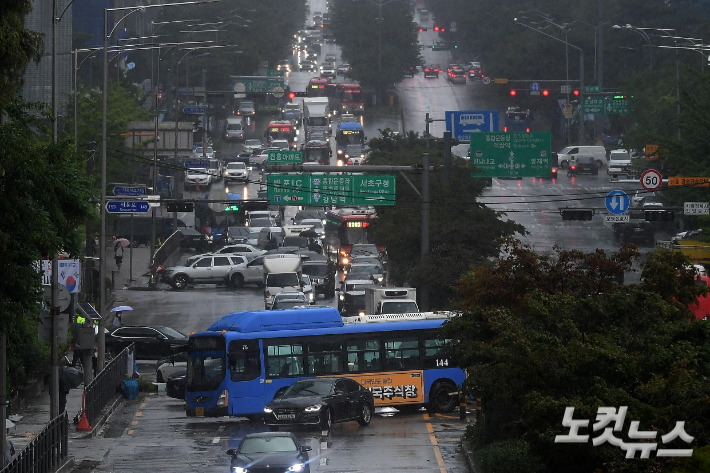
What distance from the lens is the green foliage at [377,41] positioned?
12131 centimetres

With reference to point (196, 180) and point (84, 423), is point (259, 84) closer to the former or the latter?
point (196, 180)

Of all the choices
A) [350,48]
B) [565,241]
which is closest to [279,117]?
[350,48]

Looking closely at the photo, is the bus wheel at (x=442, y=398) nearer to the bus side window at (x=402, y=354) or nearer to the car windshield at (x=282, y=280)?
the bus side window at (x=402, y=354)

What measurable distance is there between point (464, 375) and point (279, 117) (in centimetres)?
9040

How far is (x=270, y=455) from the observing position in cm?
2014

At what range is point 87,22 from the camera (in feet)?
356

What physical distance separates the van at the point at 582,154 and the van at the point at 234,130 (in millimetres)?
35028

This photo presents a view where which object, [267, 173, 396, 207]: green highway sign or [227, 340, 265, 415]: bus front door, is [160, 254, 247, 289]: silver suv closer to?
[267, 173, 396, 207]: green highway sign

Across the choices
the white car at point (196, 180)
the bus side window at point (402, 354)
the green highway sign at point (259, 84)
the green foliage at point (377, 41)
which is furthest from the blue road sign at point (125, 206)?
the green foliage at point (377, 41)

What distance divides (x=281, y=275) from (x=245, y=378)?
845 inches

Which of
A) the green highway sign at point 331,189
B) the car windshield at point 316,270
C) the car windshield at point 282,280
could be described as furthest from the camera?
the car windshield at point 316,270

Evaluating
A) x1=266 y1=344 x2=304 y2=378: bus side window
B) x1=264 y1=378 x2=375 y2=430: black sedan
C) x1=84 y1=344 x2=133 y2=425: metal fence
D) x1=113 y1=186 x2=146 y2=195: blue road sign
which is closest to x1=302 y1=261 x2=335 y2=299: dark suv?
x1=113 y1=186 x2=146 y2=195: blue road sign

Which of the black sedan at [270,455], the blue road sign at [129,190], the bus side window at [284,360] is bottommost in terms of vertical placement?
the black sedan at [270,455]

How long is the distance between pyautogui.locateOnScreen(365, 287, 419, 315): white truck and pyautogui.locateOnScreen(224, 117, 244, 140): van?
69306mm
